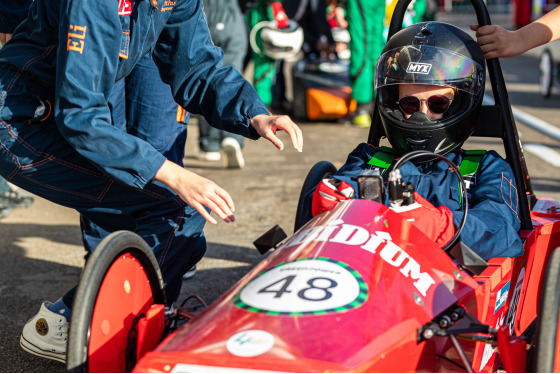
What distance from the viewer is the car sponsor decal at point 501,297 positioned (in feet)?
8.43

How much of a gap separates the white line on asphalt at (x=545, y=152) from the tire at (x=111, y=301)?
16.2 feet

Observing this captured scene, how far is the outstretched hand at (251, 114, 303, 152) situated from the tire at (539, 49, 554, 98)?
28.2 feet

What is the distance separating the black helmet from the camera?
302 centimetres

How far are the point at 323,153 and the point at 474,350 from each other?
194 inches

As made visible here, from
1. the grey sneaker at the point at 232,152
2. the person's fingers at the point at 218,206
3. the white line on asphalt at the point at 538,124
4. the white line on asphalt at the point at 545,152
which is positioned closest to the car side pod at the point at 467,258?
the person's fingers at the point at 218,206

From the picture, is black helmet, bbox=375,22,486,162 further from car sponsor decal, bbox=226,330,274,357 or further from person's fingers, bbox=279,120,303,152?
car sponsor decal, bbox=226,330,274,357

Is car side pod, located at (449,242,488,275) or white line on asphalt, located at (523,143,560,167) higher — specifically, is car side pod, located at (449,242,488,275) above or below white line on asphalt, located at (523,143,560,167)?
above

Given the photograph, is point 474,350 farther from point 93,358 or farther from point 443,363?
point 93,358

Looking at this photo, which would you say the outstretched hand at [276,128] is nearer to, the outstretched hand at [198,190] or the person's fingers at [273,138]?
the person's fingers at [273,138]

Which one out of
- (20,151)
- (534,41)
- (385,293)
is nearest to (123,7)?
(20,151)

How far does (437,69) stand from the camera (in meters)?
3.02

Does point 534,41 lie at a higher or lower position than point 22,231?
higher

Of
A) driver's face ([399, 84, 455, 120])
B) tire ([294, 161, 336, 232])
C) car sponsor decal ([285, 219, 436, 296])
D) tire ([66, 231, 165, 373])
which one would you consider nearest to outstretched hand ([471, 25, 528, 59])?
driver's face ([399, 84, 455, 120])

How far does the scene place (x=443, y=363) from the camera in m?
2.21
